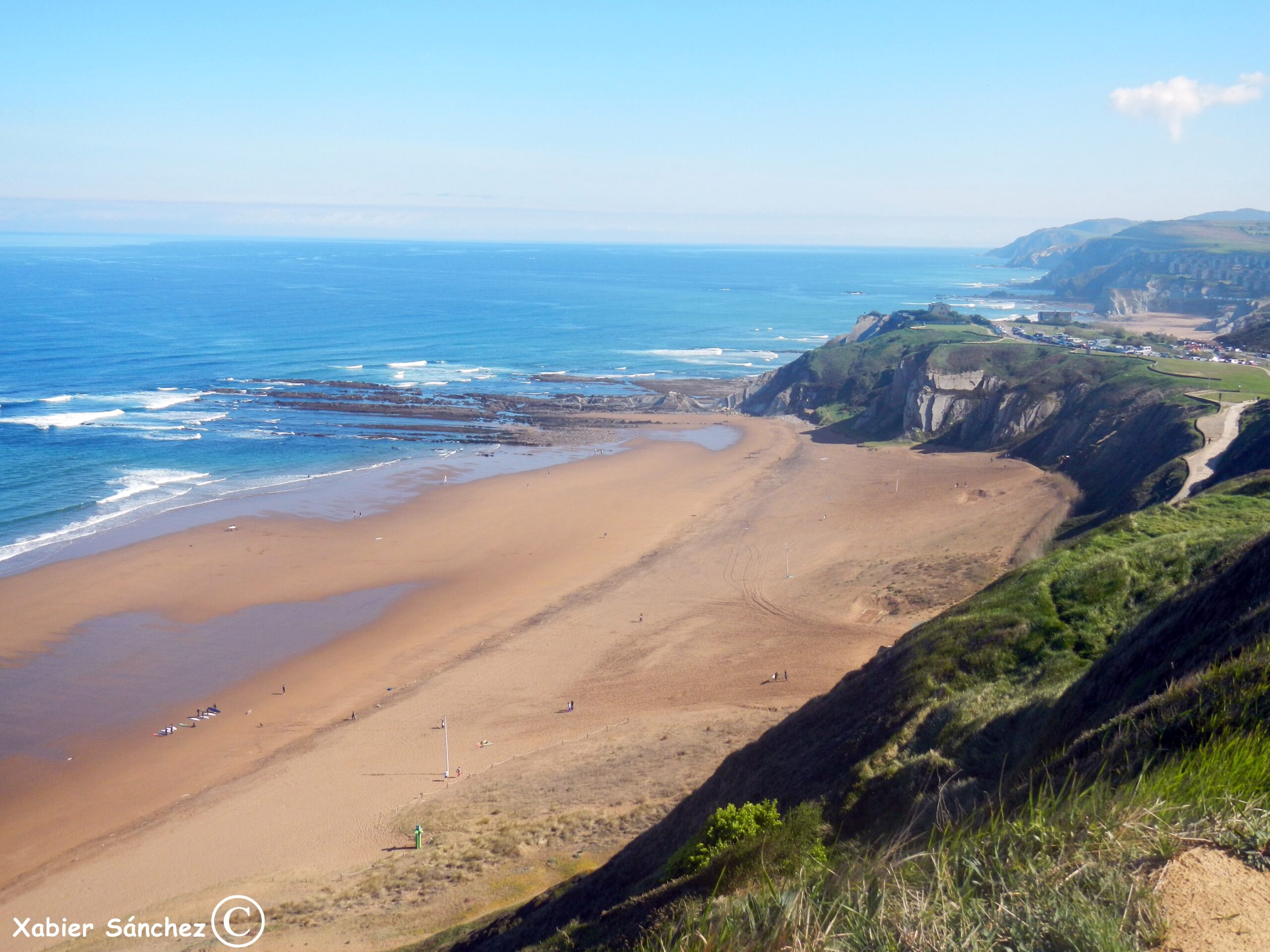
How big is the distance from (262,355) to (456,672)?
75.4 meters

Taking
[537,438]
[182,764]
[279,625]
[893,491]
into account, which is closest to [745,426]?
[537,438]

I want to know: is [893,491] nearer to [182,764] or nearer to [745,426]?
[745,426]

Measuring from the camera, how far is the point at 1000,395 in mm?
60219

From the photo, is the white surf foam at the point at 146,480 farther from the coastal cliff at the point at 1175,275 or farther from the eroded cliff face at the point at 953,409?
the coastal cliff at the point at 1175,275

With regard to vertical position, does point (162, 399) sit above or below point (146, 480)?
above

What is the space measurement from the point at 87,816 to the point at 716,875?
63.6 feet

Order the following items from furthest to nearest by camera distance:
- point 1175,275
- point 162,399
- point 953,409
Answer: point 1175,275 → point 162,399 → point 953,409

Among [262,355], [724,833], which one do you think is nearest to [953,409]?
[724,833]

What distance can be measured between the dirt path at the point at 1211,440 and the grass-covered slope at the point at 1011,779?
1207cm

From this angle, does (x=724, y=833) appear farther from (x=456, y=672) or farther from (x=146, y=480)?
(x=146, y=480)

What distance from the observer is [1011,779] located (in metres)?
8.46

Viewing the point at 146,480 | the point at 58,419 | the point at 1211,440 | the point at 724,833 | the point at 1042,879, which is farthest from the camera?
the point at 58,419

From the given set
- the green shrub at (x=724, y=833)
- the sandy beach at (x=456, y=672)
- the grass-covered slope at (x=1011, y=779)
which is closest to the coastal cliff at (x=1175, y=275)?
the sandy beach at (x=456, y=672)

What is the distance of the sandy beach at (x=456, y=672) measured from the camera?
18.5 m
